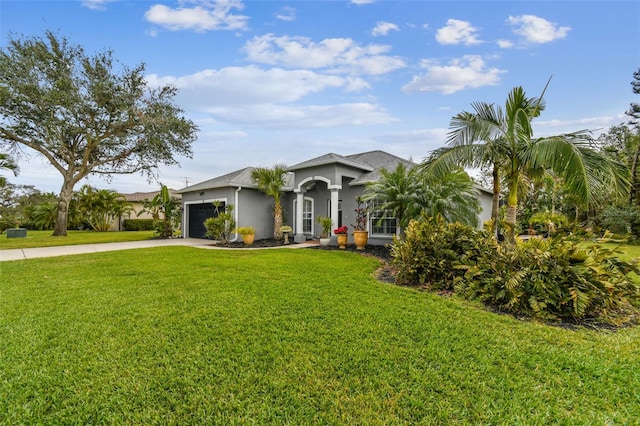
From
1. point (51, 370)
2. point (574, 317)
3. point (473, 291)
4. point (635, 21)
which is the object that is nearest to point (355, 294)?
point (473, 291)

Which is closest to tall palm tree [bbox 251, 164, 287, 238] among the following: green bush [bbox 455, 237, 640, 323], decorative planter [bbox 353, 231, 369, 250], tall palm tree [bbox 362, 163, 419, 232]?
decorative planter [bbox 353, 231, 369, 250]

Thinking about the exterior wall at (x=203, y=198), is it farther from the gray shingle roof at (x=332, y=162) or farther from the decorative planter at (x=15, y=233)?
the decorative planter at (x=15, y=233)

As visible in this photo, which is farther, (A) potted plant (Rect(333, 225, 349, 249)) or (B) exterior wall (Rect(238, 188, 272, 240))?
(B) exterior wall (Rect(238, 188, 272, 240))

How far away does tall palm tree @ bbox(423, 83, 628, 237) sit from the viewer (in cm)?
547

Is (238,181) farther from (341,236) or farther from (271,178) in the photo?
(341,236)

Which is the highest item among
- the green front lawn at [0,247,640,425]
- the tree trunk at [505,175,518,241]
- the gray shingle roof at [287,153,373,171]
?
the gray shingle roof at [287,153,373,171]

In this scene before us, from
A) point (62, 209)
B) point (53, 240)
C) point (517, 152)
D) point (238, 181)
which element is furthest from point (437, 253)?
point (62, 209)

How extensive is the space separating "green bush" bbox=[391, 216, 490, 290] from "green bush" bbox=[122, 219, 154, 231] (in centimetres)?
2928

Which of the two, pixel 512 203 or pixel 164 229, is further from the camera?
pixel 164 229

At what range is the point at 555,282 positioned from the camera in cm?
486

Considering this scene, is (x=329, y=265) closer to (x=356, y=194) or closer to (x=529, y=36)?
(x=356, y=194)

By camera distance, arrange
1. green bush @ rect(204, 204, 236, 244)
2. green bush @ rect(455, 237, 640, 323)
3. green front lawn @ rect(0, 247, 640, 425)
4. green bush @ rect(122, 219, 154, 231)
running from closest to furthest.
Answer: green front lawn @ rect(0, 247, 640, 425), green bush @ rect(455, 237, 640, 323), green bush @ rect(204, 204, 236, 244), green bush @ rect(122, 219, 154, 231)

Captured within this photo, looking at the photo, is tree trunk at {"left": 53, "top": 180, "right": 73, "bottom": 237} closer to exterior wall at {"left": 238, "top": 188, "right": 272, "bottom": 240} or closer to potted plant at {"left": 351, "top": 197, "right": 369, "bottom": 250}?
exterior wall at {"left": 238, "top": 188, "right": 272, "bottom": 240}

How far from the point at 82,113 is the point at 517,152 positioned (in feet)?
74.0
